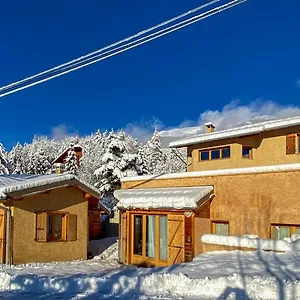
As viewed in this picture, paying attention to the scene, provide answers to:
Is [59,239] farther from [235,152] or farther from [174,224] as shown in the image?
[235,152]

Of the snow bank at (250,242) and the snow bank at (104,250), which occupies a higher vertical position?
the snow bank at (250,242)

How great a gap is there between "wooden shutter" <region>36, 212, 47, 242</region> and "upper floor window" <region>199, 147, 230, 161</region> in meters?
8.13

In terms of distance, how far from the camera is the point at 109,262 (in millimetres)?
17422

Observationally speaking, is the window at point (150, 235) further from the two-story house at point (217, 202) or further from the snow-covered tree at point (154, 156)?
the snow-covered tree at point (154, 156)

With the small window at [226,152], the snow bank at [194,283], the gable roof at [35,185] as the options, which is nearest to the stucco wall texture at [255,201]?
the snow bank at [194,283]

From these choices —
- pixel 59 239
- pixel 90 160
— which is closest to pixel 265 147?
pixel 59 239

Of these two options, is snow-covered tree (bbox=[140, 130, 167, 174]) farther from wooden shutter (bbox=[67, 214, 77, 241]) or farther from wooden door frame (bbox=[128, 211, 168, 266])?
wooden door frame (bbox=[128, 211, 168, 266])

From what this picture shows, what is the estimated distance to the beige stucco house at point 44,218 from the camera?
51.9 ft

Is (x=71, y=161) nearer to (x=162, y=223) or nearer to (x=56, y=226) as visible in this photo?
(x=56, y=226)

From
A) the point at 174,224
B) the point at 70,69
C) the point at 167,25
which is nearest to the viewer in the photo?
the point at 167,25

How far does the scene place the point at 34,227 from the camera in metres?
16.5

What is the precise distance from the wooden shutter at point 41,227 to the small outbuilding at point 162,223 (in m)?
2.96

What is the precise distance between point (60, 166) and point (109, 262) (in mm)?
6833

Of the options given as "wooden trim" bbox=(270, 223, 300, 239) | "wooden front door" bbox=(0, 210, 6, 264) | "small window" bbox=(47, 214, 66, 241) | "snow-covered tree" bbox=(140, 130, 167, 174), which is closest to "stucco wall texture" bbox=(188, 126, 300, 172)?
"wooden trim" bbox=(270, 223, 300, 239)
